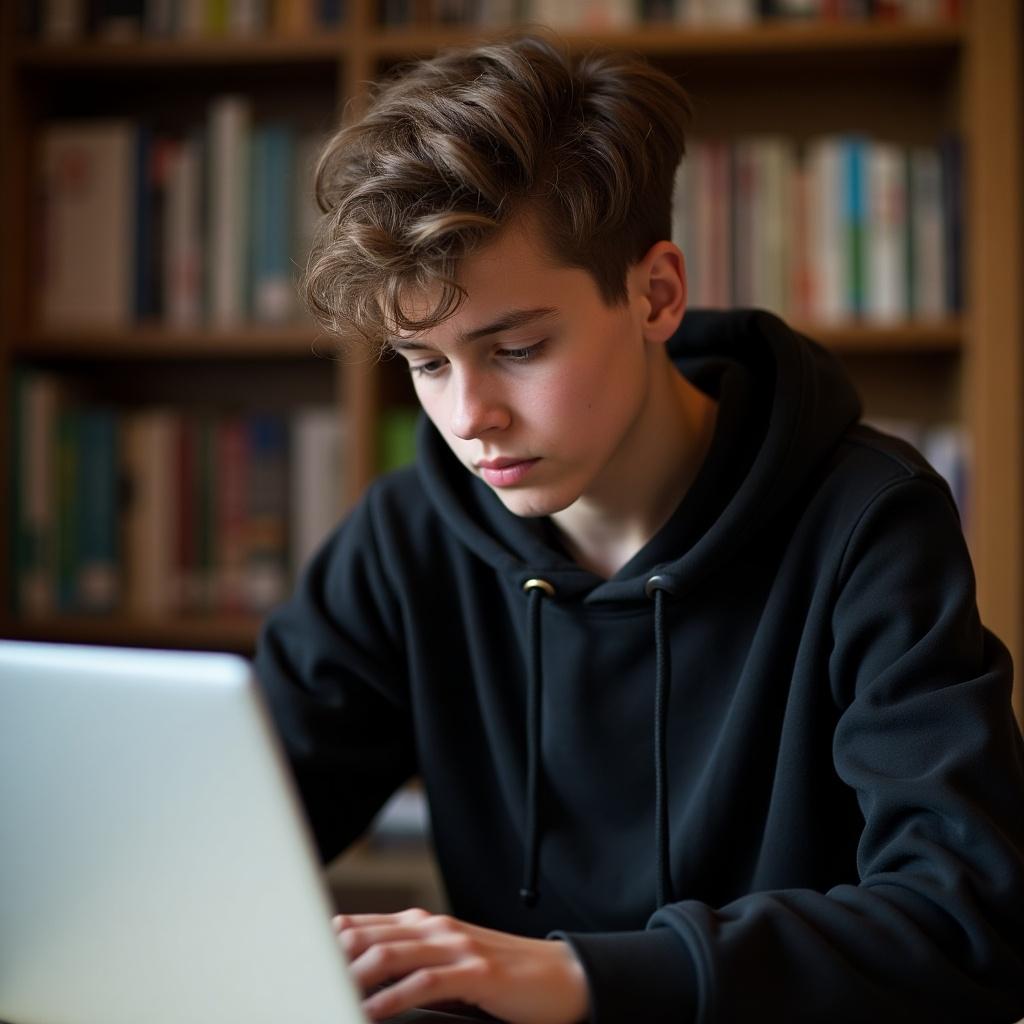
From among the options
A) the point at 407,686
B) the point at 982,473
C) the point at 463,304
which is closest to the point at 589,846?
the point at 407,686

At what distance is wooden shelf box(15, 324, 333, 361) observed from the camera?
192cm

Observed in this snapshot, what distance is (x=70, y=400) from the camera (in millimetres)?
2090

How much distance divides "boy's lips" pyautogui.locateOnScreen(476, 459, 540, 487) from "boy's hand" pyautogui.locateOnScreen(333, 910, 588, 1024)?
0.35 m

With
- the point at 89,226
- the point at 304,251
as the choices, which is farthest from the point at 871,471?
the point at 89,226

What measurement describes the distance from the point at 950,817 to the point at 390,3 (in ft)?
5.06

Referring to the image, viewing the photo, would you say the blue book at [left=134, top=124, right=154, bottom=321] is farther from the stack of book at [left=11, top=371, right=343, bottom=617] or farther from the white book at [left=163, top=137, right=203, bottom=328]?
the stack of book at [left=11, top=371, right=343, bottom=617]

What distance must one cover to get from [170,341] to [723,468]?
117cm

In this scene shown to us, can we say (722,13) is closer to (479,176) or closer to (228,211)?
(228,211)

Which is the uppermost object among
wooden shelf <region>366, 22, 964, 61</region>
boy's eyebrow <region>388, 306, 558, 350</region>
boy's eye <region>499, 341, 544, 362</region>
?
wooden shelf <region>366, 22, 964, 61</region>

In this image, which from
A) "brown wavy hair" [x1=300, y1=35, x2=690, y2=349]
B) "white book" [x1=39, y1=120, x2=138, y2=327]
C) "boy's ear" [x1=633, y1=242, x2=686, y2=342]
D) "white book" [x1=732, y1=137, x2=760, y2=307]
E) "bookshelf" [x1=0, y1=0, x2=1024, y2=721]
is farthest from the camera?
A: "white book" [x1=39, y1=120, x2=138, y2=327]

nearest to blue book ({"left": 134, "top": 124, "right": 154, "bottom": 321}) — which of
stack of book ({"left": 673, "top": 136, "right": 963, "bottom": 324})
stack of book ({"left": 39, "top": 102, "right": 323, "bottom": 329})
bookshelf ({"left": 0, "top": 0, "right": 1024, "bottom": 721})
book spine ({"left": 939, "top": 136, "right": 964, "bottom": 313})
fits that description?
stack of book ({"left": 39, "top": 102, "right": 323, "bottom": 329})

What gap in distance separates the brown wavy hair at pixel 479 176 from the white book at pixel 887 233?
0.91m

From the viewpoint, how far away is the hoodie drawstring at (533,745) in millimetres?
1038

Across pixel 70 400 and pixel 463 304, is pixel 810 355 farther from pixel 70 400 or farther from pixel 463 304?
pixel 70 400
